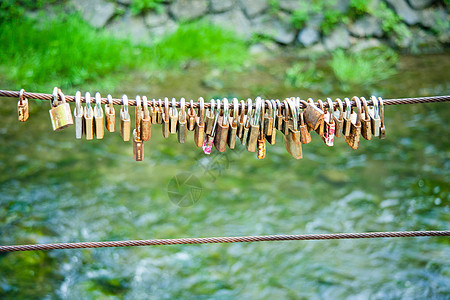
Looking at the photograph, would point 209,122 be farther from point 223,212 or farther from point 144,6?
point 144,6

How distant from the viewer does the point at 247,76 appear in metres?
5.58

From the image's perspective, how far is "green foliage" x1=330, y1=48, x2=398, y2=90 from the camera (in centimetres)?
545

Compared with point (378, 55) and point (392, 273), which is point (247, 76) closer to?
point (378, 55)

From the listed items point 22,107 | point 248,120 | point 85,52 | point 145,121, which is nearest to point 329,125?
point 248,120

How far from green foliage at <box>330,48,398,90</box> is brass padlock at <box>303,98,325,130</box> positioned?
4044mm

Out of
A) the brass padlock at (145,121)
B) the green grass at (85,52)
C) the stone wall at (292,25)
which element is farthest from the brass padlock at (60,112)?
the stone wall at (292,25)

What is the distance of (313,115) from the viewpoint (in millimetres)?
1448

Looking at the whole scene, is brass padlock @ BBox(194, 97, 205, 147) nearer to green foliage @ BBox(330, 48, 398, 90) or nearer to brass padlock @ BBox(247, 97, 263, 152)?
brass padlock @ BBox(247, 97, 263, 152)

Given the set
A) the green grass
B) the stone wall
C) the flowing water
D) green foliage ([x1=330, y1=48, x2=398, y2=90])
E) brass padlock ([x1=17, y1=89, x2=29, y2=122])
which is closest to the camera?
→ brass padlock ([x1=17, y1=89, x2=29, y2=122])

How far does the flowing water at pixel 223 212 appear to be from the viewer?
2.92 meters

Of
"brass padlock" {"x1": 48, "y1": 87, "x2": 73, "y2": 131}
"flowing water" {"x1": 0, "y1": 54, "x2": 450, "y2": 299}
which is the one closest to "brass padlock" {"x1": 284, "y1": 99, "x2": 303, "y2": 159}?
"brass padlock" {"x1": 48, "y1": 87, "x2": 73, "y2": 131}

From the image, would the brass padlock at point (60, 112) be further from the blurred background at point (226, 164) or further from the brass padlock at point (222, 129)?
the blurred background at point (226, 164)

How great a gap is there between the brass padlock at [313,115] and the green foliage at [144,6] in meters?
4.93

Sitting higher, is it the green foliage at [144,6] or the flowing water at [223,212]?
the green foliage at [144,6]
